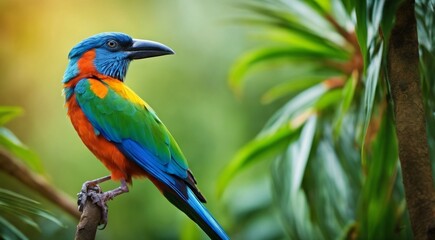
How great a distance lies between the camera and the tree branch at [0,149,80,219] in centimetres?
438

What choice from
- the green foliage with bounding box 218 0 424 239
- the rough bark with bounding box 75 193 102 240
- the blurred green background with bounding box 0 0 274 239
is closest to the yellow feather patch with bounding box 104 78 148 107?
the rough bark with bounding box 75 193 102 240

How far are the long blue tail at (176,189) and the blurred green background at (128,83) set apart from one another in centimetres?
289

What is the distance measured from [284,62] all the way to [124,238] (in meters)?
2.08

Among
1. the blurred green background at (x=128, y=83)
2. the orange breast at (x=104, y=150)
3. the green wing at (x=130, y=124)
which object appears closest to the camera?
the green wing at (x=130, y=124)

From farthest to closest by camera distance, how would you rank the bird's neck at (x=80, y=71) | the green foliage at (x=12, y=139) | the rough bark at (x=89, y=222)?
the green foliage at (x=12, y=139), the bird's neck at (x=80, y=71), the rough bark at (x=89, y=222)

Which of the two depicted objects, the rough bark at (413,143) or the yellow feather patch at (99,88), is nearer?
the rough bark at (413,143)

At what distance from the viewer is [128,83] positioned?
6.12 m

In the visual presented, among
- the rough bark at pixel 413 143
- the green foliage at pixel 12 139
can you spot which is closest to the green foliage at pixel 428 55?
the rough bark at pixel 413 143

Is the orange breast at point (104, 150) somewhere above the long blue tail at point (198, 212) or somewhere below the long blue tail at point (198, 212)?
above

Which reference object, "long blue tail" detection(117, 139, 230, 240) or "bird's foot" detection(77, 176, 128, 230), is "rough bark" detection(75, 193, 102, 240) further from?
"long blue tail" detection(117, 139, 230, 240)

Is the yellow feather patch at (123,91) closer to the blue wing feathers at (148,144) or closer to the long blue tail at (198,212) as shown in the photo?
the blue wing feathers at (148,144)

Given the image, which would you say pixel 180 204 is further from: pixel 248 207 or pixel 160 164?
pixel 248 207

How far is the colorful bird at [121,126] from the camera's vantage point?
299 cm

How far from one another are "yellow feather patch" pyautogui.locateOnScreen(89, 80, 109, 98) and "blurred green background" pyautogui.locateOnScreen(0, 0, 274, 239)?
2.70 meters
